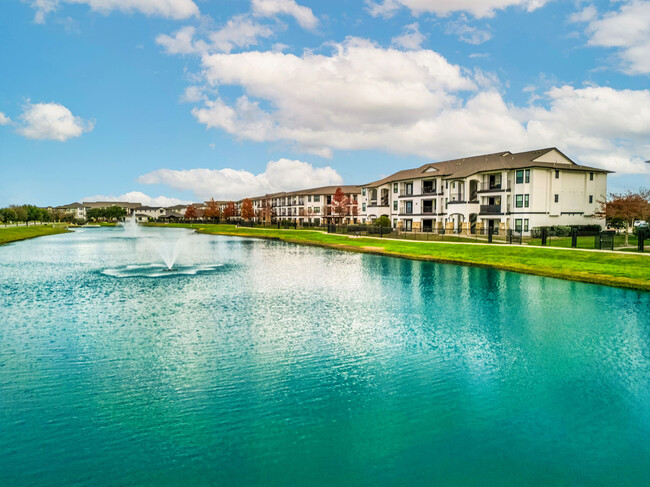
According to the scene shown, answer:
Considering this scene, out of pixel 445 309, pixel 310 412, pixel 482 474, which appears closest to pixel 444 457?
pixel 482 474

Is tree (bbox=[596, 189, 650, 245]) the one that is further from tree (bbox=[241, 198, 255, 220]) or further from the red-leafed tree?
the red-leafed tree

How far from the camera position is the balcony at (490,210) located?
60938mm

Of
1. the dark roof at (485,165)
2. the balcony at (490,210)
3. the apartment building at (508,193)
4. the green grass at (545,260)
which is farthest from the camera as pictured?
the balcony at (490,210)

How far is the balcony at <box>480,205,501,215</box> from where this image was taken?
200ft

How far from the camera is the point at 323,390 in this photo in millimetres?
11016

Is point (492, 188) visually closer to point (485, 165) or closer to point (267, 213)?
point (485, 165)

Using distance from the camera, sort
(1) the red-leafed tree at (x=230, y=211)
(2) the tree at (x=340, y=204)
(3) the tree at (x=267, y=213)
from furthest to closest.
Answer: (1) the red-leafed tree at (x=230, y=211), (3) the tree at (x=267, y=213), (2) the tree at (x=340, y=204)

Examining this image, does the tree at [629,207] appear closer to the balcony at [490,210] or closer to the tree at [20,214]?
the balcony at [490,210]

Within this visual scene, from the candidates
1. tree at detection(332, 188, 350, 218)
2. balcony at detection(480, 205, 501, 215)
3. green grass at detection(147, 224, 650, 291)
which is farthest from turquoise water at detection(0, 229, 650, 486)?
Answer: tree at detection(332, 188, 350, 218)

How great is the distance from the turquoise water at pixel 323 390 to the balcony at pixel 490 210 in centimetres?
4008

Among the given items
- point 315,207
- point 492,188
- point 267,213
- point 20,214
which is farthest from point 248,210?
point 492,188

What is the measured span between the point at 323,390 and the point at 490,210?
185 ft

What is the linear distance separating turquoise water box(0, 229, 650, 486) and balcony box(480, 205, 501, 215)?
40076 mm

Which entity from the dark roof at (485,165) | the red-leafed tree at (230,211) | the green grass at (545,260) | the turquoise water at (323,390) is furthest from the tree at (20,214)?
the turquoise water at (323,390)
